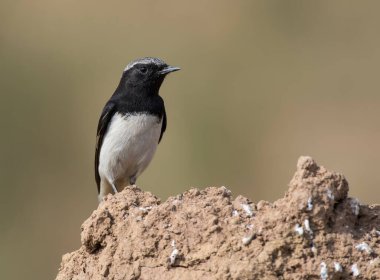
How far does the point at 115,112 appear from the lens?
1156 centimetres

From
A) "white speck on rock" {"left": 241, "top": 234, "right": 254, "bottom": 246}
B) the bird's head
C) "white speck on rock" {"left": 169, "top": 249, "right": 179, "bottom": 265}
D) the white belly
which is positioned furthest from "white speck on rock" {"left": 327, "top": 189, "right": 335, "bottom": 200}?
the bird's head

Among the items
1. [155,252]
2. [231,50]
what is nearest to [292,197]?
[155,252]

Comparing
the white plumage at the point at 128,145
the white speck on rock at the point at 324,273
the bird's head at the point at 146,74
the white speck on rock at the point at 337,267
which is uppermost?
the bird's head at the point at 146,74

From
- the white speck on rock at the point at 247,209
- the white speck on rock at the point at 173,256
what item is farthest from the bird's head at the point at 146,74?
the white speck on rock at the point at 173,256

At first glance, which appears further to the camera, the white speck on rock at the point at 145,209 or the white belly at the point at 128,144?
the white belly at the point at 128,144

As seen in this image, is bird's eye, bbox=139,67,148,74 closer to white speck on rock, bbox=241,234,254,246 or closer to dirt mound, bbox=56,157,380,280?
dirt mound, bbox=56,157,380,280

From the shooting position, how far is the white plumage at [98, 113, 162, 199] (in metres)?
11.3

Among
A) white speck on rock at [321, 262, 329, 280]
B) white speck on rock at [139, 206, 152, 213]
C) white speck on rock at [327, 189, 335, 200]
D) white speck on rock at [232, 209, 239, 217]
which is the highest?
white speck on rock at [139, 206, 152, 213]

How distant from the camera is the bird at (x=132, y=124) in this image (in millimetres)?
11375

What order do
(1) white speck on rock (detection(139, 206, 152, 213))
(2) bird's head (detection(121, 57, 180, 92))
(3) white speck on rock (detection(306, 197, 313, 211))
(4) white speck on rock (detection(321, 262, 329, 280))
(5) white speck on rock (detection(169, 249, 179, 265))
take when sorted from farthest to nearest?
(2) bird's head (detection(121, 57, 180, 92))
(1) white speck on rock (detection(139, 206, 152, 213))
(5) white speck on rock (detection(169, 249, 179, 265))
(3) white speck on rock (detection(306, 197, 313, 211))
(4) white speck on rock (detection(321, 262, 329, 280))

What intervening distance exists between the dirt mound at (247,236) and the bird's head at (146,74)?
16.3 ft

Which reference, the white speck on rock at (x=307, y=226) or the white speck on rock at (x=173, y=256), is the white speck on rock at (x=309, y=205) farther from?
the white speck on rock at (x=173, y=256)

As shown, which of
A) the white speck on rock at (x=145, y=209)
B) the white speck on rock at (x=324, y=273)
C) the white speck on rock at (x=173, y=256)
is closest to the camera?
the white speck on rock at (x=324, y=273)

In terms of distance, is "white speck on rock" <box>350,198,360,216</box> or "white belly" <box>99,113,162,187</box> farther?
"white belly" <box>99,113,162,187</box>
